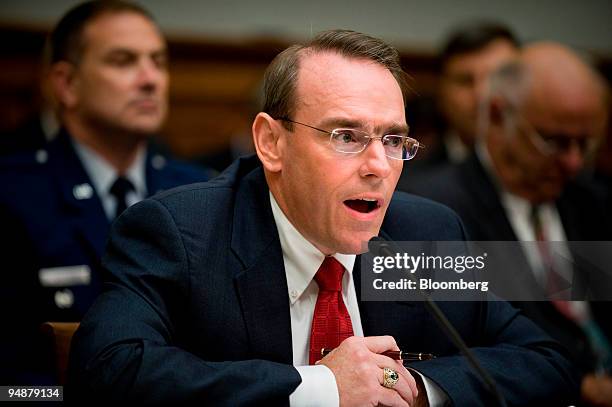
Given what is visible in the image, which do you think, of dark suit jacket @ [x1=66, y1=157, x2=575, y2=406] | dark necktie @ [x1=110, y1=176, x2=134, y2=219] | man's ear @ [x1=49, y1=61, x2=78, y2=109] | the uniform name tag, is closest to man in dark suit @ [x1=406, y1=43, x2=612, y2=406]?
dark suit jacket @ [x1=66, y1=157, x2=575, y2=406]

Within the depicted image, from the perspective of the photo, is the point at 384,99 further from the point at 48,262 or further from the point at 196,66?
the point at 196,66

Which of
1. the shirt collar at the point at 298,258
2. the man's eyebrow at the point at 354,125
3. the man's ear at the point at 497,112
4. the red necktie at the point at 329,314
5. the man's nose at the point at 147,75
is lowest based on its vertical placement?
the red necktie at the point at 329,314

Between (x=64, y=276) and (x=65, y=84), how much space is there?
79cm

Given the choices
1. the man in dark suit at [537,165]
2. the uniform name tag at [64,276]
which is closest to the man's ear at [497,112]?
the man in dark suit at [537,165]

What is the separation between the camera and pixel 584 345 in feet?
7.75

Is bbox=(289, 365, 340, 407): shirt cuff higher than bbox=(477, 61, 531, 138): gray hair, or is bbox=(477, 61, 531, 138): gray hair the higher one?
bbox=(477, 61, 531, 138): gray hair

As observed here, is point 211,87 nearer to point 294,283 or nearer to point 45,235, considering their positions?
point 45,235

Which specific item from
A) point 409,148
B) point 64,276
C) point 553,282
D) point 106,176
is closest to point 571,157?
point 553,282

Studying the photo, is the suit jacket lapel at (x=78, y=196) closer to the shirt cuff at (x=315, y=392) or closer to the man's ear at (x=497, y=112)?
the shirt cuff at (x=315, y=392)

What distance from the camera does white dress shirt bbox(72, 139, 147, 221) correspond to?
2570 mm

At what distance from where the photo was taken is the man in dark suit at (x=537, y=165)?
2.57 meters

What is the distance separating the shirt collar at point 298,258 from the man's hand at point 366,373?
19 centimetres

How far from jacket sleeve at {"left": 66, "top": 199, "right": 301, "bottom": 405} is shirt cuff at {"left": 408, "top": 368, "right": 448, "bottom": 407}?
29 centimetres

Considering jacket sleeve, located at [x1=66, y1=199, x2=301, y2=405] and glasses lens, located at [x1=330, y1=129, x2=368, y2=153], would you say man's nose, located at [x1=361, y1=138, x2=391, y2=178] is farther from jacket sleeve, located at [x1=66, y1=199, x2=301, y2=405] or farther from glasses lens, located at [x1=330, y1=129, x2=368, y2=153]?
jacket sleeve, located at [x1=66, y1=199, x2=301, y2=405]
